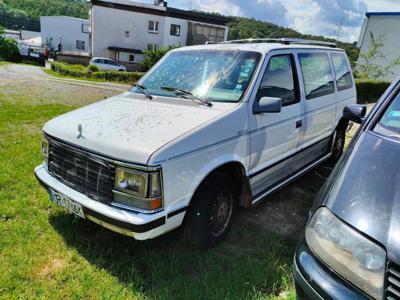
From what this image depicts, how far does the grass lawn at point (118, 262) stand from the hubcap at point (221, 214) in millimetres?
187

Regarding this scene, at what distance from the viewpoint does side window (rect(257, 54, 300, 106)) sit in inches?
141

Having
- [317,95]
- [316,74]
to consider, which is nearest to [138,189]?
[317,95]

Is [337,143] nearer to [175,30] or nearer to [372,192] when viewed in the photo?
[372,192]

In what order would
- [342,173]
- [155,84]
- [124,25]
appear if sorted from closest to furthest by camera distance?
[342,173] < [155,84] < [124,25]

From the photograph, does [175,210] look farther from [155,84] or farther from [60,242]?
[155,84]

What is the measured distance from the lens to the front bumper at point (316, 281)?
1.69 metres

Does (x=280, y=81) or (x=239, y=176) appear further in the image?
(x=280, y=81)

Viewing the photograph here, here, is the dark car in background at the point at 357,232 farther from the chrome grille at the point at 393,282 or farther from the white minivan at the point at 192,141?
the white minivan at the point at 192,141

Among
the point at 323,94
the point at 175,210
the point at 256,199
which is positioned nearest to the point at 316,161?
the point at 323,94

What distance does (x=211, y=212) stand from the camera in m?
3.10

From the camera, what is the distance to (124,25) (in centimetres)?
3741

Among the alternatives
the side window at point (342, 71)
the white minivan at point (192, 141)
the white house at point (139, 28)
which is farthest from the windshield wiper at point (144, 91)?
the white house at point (139, 28)

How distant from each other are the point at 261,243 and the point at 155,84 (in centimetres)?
215

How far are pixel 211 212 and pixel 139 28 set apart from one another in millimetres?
38687
